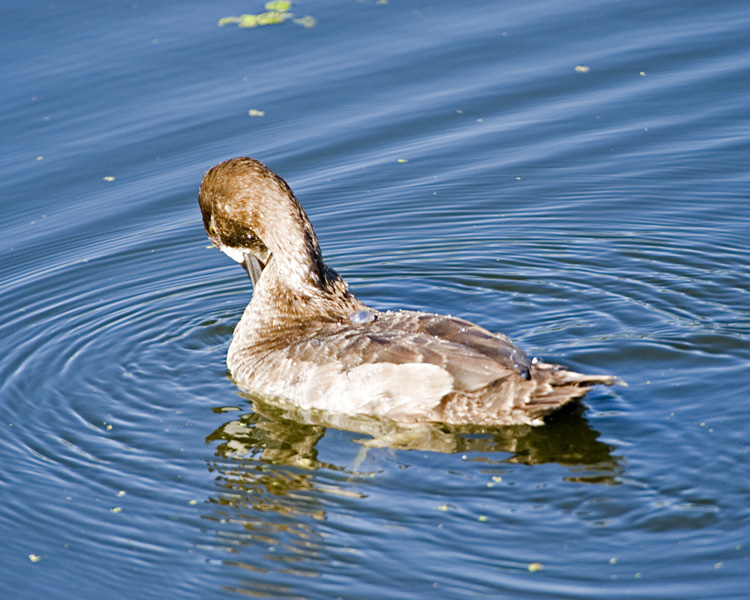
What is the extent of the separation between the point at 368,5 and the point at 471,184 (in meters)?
4.29

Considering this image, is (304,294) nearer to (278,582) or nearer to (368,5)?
(278,582)

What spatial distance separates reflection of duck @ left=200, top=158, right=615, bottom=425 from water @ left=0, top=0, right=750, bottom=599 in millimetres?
220

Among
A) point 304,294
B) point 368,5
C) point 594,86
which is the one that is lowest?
point 304,294

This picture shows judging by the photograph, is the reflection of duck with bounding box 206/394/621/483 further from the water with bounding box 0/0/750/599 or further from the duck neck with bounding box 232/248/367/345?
the duck neck with bounding box 232/248/367/345

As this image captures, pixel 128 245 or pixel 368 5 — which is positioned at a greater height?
pixel 368 5

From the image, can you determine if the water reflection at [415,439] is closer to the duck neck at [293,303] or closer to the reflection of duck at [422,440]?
the reflection of duck at [422,440]

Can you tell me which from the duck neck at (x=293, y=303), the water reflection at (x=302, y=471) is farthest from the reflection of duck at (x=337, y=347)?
the water reflection at (x=302, y=471)

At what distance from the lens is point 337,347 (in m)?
7.37

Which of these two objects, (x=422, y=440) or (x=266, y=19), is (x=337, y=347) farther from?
(x=266, y=19)

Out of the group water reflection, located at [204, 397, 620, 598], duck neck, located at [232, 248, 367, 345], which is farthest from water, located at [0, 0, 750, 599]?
duck neck, located at [232, 248, 367, 345]

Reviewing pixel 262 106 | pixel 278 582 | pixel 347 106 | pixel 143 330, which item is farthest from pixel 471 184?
pixel 278 582

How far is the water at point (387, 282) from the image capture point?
19.6ft

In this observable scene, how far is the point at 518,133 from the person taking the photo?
11.8 metres

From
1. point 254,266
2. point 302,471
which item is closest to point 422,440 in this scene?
point 302,471
